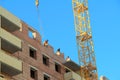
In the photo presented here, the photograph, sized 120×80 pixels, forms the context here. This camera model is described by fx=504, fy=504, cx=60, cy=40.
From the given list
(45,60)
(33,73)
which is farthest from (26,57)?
(45,60)

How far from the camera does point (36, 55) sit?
7819 cm

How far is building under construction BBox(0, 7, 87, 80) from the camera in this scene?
224ft

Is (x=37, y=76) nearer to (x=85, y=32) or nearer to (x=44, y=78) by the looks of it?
(x=44, y=78)

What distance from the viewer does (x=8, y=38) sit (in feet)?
226

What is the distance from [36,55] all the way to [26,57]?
3.41m

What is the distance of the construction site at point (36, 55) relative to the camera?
6875cm

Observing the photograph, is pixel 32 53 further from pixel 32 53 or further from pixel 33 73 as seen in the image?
pixel 33 73

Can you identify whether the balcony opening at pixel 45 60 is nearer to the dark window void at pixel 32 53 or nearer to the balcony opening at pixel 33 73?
the dark window void at pixel 32 53

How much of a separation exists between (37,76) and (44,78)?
2849 millimetres

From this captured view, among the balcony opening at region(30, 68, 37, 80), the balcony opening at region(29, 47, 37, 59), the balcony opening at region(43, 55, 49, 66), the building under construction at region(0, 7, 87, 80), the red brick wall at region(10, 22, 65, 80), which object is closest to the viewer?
the building under construction at region(0, 7, 87, 80)

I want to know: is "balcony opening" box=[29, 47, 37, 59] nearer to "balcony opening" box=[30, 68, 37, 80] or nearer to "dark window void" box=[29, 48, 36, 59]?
"dark window void" box=[29, 48, 36, 59]

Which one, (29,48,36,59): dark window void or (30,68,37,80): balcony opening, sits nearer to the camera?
(30,68,37,80): balcony opening

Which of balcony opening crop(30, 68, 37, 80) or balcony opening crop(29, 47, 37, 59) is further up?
balcony opening crop(29, 47, 37, 59)

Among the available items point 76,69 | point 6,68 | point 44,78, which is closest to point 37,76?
point 44,78
